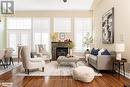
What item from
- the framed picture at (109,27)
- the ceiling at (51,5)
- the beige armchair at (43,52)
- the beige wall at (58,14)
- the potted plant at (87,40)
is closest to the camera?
the framed picture at (109,27)

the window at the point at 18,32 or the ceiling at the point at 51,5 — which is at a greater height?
the ceiling at the point at 51,5

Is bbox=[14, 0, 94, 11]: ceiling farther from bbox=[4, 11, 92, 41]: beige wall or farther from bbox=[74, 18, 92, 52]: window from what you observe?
bbox=[74, 18, 92, 52]: window

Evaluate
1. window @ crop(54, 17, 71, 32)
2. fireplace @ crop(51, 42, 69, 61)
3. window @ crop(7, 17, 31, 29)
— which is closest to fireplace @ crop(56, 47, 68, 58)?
fireplace @ crop(51, 42, 69, 61)

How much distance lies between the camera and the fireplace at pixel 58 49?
502 inches

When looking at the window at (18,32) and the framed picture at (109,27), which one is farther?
the window at (18,32)

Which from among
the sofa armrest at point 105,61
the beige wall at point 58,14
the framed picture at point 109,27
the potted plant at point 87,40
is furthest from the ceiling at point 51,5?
the sofa armrest at point 105,61

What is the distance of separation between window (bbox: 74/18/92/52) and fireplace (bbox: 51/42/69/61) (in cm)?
101

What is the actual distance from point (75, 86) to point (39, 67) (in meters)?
2.80

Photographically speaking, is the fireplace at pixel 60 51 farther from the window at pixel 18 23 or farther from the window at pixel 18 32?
the window at pixel 18 23

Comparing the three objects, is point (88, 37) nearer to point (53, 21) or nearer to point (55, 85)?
point (53, 21)

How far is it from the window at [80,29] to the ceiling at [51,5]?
2.93ft

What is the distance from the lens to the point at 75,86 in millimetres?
5082

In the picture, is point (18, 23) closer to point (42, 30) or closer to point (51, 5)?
point (42, 30)

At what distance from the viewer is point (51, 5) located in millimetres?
12016
